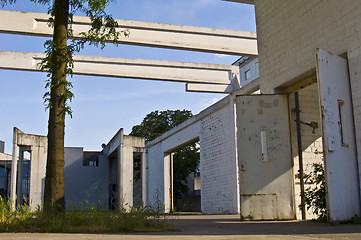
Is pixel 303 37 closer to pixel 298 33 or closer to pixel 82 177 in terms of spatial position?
pixel 298 33

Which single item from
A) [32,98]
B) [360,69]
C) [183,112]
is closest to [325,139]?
[360,69]

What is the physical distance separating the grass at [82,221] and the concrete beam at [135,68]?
403 inches

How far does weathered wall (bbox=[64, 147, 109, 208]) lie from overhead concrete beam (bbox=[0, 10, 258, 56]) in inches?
687

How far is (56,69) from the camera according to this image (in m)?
7.04

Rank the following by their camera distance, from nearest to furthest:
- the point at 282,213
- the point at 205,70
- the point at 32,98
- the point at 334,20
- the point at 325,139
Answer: the point at 325,139 → the point at 334,20 → the point at 282,213 → the point at 32,98 → the point at 205,70

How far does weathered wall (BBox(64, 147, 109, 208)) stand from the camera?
29422 millimetres

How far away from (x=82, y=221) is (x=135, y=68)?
1100cm

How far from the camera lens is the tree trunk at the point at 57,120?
21.5ft

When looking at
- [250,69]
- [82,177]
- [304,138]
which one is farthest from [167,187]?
[250,69]

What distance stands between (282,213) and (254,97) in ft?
8.18

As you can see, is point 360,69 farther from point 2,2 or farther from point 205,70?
point 205,70

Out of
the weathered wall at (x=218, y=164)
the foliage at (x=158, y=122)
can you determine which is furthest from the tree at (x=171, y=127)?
the weathered wall at (x=218, y=164)

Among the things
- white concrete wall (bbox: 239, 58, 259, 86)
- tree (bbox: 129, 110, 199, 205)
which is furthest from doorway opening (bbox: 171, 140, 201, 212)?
white concrete wall (bbox: 239, 58, 259, 86)

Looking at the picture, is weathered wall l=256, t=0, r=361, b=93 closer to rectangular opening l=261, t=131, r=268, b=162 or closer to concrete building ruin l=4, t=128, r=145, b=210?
rectangular opening l=261, t=131, r=268, b=162
